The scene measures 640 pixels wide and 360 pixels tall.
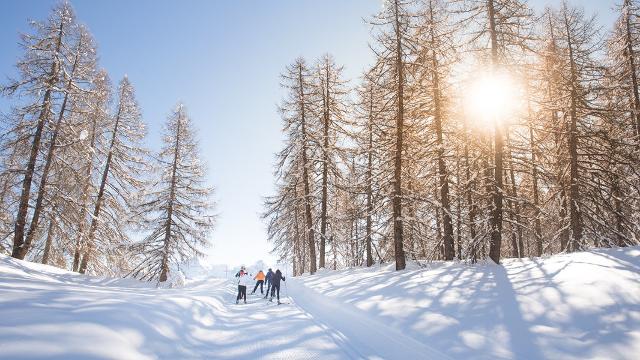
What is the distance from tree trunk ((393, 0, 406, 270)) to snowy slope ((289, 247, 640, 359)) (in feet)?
10.3

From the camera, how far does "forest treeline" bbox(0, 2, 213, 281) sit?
17.8 metres

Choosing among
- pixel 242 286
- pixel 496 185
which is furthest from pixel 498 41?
pixel 242 286

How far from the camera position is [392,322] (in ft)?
29.6

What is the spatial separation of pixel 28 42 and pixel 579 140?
2814 cm

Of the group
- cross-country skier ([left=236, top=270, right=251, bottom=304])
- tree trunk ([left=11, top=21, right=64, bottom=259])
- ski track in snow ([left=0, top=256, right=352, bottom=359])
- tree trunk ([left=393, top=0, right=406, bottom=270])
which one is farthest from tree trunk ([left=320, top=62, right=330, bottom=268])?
tree trunk ([left=11, top=21, right=64, bottom=259])

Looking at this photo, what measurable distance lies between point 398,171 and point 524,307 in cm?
892

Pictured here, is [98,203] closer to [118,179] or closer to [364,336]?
[118,179]

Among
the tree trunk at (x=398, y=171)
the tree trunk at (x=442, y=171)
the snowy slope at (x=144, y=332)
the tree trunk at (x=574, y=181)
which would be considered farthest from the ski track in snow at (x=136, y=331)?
the tree trunk at (x=574, y=181)

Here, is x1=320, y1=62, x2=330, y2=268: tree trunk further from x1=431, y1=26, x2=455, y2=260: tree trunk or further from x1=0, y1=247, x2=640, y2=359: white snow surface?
x1=0, y1=247, x2=640, y2=359: white snow surface

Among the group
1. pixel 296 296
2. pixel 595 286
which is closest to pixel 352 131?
pixel 296 296

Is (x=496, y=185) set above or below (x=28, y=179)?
below

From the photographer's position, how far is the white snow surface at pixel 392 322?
5.76 metres

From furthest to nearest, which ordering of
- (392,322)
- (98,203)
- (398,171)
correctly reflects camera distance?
(98,203)
(398,171)
(392,322)

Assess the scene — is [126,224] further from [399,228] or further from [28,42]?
[399,228]
